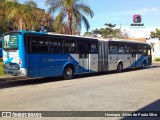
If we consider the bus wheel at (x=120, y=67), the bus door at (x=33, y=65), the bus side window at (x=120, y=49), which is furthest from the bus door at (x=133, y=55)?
the bus door at (x=33, y=65)

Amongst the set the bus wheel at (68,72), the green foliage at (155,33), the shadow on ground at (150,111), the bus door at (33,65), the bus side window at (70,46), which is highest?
the green foliage at (155,33)

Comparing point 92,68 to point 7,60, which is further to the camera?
point 92,68

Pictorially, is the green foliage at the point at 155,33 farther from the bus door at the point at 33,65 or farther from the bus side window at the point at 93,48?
the bus door at the point at 33,65

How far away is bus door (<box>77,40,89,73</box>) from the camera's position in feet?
62.7

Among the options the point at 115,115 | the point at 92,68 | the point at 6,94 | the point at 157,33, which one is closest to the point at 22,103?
the point at 6,94

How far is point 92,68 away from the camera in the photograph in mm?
20250

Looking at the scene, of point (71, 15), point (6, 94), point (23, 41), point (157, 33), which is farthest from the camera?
point (157, 33)

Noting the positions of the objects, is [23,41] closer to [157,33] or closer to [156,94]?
[156,94]

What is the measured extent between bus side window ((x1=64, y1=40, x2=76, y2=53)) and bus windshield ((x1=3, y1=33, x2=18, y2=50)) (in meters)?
3.38

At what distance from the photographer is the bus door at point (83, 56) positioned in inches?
752

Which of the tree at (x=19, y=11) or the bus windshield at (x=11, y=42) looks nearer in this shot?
the bus windshield at (x=11, y=42)

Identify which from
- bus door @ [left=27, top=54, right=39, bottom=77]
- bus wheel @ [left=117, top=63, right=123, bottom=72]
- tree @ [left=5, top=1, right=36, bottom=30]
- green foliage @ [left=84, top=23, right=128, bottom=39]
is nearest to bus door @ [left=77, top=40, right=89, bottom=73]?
bus door @ [left=27, top=54, right=39, bottom=77]

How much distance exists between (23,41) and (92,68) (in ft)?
21.3

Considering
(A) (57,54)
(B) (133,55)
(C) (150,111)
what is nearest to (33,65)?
(A) (57,54)
